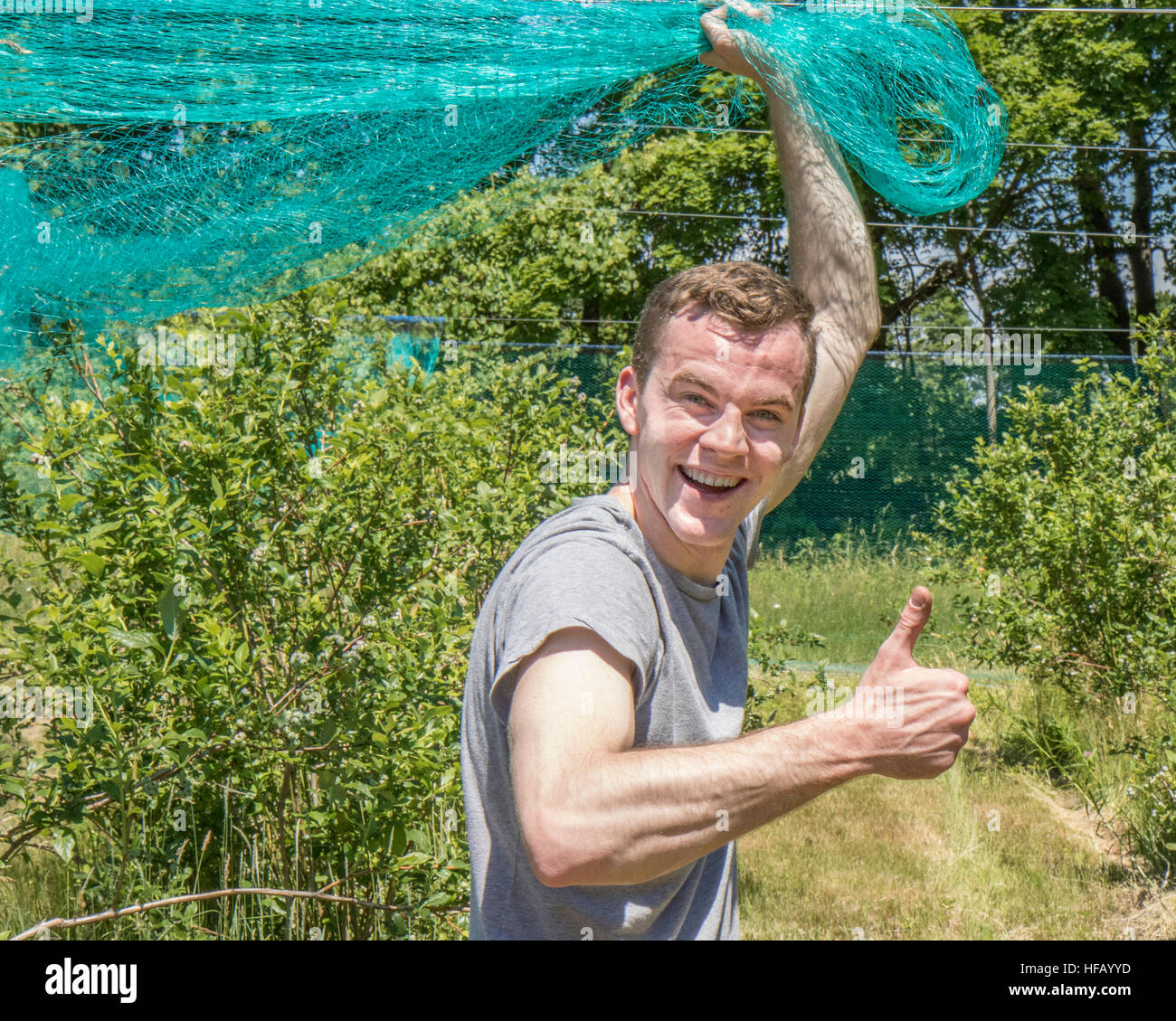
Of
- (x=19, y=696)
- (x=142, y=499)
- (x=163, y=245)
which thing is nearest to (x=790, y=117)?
(x=163, y=245)

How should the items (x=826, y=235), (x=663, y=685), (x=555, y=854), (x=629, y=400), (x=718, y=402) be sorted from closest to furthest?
(x=555, y=854), (x=663, y=685), (x=718, y=402), (x=629, y=400), (x=826, y=235)

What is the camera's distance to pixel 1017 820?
5.14m

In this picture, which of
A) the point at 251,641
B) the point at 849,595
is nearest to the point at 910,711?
the point at 251,641

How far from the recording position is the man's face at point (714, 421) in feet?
5.23

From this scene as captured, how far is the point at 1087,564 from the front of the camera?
559cm

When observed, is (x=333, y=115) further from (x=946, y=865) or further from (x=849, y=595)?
(x=849, y=595)

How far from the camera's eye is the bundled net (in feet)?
8.25

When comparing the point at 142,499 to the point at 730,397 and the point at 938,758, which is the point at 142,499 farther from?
the point at 938,758

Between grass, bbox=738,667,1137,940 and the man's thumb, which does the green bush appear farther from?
the man's thumb

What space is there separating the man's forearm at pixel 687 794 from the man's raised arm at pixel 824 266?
0.94 m

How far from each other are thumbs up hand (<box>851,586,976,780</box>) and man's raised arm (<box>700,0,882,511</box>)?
0.80 meters

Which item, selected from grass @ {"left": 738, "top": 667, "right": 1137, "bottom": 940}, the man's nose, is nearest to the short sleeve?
the man's nose

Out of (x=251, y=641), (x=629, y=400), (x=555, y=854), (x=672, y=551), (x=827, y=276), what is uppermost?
(x=827, y=276)

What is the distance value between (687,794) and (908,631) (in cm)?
38
